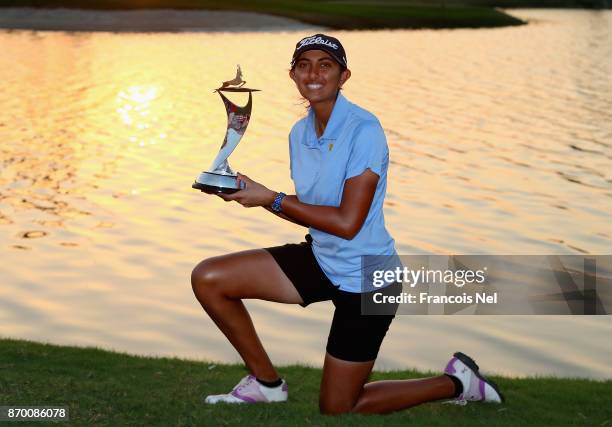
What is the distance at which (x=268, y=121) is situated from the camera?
27.5 metres

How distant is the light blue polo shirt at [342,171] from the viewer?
668cm

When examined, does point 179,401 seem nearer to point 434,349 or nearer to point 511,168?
point 434,349

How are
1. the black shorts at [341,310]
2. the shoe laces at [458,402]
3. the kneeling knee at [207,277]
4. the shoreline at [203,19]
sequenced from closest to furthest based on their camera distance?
the black shorts at [341,310]
the kneeling knee at [207,277]
the shoe laces at [458,402]
the shoreline at [203,19]

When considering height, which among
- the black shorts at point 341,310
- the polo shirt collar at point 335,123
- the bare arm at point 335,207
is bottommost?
the black shorts at point 341,310

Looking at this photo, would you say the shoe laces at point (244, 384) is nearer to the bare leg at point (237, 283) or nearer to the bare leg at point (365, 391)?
the bare leg at point (237, 283)

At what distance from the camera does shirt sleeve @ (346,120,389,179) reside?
261 inches

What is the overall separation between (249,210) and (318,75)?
9738 millimetres

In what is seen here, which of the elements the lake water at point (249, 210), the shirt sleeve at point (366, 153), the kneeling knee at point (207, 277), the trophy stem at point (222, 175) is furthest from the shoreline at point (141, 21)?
the shirt sleeve at point (366, 153)

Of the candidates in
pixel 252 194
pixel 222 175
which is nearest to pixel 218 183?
pixel 222 175

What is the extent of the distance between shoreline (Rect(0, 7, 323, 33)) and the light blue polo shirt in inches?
2448

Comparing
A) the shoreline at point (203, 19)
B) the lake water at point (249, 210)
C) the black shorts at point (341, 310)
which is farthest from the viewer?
the shoreline at point (203, 19)

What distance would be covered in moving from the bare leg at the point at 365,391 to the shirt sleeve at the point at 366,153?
47.4 inches

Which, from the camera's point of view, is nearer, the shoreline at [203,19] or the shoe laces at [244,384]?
the shoe laces at [244,384]

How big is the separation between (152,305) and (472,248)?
187 inches
